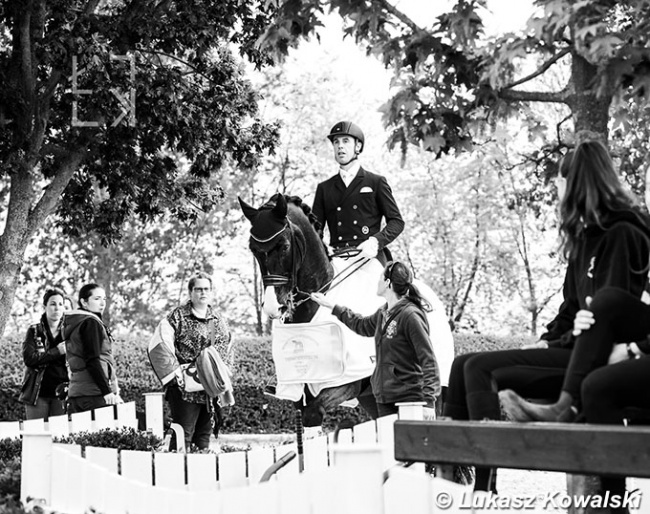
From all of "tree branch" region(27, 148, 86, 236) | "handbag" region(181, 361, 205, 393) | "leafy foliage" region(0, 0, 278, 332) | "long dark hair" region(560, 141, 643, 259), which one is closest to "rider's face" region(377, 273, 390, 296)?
"handbag" region(181, 361, 205, 393)

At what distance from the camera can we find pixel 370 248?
24.7 ft

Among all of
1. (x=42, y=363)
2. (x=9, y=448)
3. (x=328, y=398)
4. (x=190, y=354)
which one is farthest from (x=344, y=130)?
(x=42, y=363)

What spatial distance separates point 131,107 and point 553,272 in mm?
19798

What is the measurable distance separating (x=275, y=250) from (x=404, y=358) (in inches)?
47.6

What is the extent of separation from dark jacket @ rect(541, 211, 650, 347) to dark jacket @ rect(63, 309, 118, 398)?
21.0 feet

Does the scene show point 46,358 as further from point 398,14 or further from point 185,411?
point 398,14

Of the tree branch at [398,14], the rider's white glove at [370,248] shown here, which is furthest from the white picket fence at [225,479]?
the tree branch at [398,14]

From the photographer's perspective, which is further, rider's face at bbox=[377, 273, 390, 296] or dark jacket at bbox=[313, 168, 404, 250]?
dark jacket at bbox=[313, 168, 404, 250]

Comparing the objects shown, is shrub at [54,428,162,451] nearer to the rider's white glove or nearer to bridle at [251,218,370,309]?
bridle at [251,218,370,309]

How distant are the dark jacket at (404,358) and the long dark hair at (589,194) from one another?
2.80 m

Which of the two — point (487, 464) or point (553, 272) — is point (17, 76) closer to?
point (487, 464)

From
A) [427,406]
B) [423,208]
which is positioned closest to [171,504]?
[427,406]

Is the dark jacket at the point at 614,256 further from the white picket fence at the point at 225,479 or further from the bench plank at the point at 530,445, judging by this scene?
the white picket fence at the point at 225,479

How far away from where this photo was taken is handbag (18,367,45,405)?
412 inches
